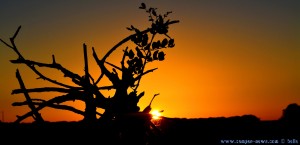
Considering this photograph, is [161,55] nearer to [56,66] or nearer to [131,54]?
[131,54]

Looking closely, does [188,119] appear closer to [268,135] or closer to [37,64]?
[37,64]

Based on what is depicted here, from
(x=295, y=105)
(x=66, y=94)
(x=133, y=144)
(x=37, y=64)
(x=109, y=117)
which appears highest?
(x=295, y=105)

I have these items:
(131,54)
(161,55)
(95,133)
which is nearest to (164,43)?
(161,55)

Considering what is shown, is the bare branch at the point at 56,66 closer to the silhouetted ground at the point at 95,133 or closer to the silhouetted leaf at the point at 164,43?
the silhouetted ground at the point at 95,133

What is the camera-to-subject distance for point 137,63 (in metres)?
5.31

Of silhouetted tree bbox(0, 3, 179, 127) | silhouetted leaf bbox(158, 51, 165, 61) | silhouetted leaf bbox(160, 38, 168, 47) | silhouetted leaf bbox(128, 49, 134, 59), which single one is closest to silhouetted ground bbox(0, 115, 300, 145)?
silhouetted tree bbox(0, 3, 179, 127)

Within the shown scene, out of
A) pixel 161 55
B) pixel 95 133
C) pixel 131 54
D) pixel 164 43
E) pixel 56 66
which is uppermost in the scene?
pixel 164 43

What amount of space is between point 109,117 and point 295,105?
382 inches

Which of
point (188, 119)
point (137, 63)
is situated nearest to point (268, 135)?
point (137, 63)

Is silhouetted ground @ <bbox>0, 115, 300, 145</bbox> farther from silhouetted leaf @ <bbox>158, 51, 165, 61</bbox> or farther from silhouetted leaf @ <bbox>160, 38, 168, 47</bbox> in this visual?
silhouetted leaf @ <bbox>160, 38, 168, 47</bbox>

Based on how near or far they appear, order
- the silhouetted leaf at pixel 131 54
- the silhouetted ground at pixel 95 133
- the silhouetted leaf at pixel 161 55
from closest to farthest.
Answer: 1. the silhouetted ground at pixel 95 133
2. the silhouetted leaf at pixel 131 54
3. the silhouetted leaf at pixel 161 55

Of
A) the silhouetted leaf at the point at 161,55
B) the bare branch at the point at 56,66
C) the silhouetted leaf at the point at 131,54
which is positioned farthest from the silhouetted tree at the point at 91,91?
the silhouetted leaf at the point at 161,55

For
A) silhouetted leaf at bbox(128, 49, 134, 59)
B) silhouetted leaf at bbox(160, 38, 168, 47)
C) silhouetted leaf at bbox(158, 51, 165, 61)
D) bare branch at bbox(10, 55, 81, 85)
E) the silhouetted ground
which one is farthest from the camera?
silhouetted leaf at bbox(160, 38, 168, 47)

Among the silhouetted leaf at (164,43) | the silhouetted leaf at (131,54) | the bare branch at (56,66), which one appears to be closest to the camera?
the bare branch at (56,66)
